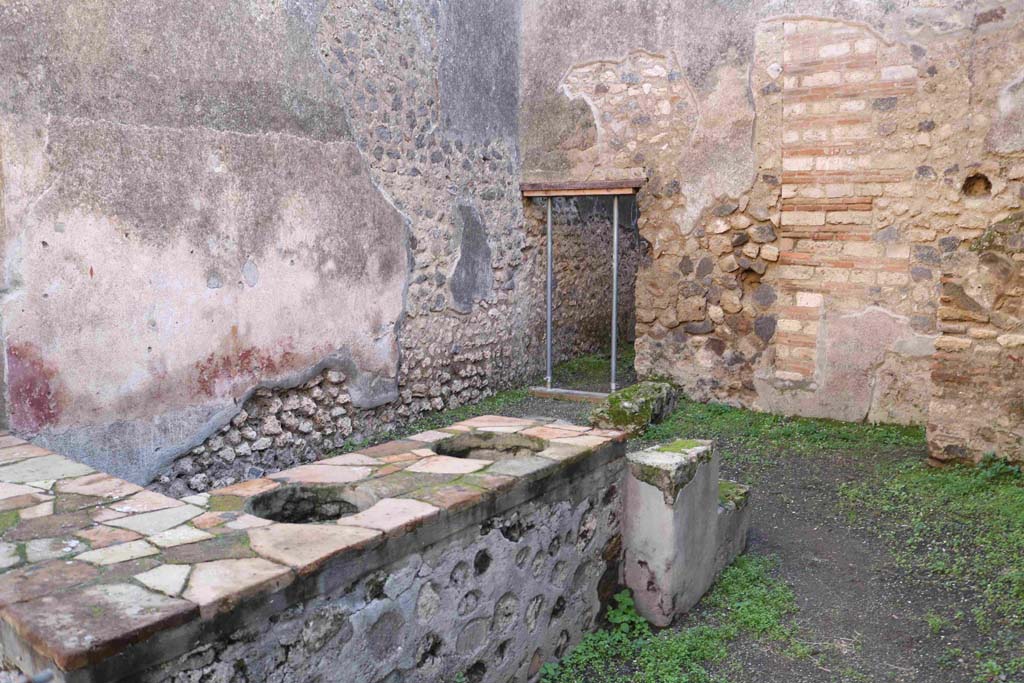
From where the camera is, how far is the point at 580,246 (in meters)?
9.23

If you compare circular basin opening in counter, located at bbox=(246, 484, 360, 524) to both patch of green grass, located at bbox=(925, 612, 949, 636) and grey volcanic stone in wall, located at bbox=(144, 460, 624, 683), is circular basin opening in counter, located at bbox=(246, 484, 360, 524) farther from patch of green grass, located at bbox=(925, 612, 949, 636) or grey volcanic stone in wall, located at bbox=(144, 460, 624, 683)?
patch of green grass, located at bbox=(925, 612, 949, 636)

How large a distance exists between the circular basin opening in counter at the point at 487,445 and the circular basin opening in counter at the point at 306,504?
649 millimetres

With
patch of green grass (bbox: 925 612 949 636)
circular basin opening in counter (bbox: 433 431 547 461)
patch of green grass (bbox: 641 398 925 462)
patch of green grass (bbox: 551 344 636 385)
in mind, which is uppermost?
circular basin opening in counter (bbox: 433 431 547 461)

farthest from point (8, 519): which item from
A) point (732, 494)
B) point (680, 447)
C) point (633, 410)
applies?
point (633, 410)

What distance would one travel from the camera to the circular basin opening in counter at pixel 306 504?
2.82 m

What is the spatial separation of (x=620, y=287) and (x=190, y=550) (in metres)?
8.21

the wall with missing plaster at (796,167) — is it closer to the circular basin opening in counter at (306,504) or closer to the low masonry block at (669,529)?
the low masonry block at (669,529)

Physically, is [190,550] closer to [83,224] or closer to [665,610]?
[665,610]

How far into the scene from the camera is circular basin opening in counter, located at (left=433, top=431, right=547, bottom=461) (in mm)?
3469

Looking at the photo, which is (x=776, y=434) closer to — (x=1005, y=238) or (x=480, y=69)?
(x=1005, y=238)

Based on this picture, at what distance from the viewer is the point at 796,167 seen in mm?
6398

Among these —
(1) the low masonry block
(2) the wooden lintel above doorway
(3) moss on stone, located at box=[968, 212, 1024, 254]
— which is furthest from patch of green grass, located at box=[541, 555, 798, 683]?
(2) the wooden lintel above doorway

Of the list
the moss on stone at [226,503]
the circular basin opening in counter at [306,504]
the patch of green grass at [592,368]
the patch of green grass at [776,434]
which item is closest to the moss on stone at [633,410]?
the patch of green grass at [776,434]

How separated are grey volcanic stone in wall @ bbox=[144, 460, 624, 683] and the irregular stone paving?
119 millimetres
